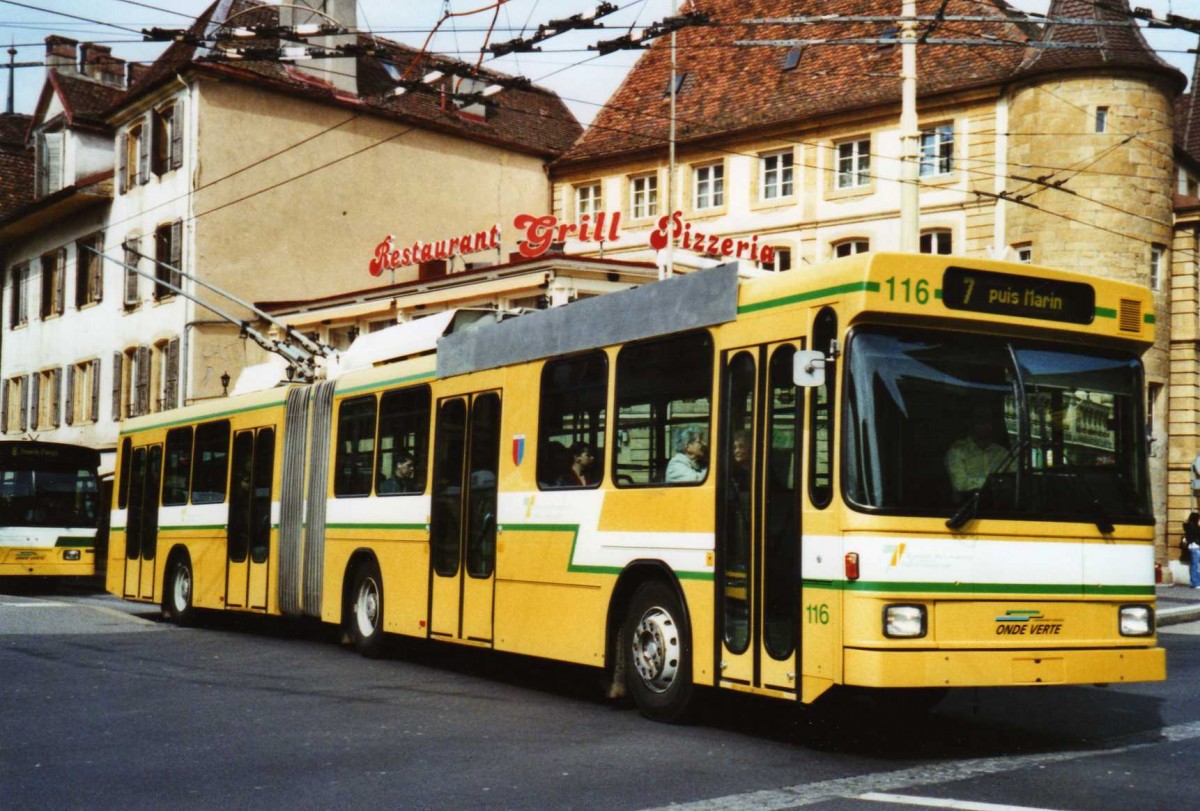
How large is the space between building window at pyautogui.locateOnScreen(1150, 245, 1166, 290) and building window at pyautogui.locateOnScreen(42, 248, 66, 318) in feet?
102

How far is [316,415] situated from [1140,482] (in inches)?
369

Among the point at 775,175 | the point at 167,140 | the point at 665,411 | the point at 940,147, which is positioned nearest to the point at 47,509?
the point at 167,140

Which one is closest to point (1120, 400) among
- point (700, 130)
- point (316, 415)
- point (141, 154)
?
point (316, 415)

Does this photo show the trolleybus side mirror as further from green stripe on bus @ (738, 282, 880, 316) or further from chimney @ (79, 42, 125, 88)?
chimney @ (79, 42, 125, 88)

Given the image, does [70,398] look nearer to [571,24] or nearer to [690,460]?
[571,24]

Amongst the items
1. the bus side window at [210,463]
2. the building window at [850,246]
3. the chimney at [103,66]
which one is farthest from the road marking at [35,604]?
the chimney at [103,66]

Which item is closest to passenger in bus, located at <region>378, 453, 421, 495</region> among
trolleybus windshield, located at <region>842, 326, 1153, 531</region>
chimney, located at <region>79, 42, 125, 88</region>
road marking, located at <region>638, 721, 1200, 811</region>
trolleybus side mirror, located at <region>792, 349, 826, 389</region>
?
trolleybus side mirror, located at <region>792, 349, 826, 389</region>

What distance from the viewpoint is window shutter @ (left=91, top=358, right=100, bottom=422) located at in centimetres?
4556

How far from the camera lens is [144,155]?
141 feet

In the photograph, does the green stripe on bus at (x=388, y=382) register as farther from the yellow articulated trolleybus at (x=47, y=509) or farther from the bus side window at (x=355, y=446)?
the yellow articulated trolleybus at (x=47, y=509)

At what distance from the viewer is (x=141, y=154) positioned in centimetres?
4319

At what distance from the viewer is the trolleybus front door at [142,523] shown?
2075 cm

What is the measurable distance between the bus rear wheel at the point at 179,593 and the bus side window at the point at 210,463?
985 mm

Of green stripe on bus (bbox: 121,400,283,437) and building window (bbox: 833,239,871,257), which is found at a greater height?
building window (bbox: 833,239,871,257)
